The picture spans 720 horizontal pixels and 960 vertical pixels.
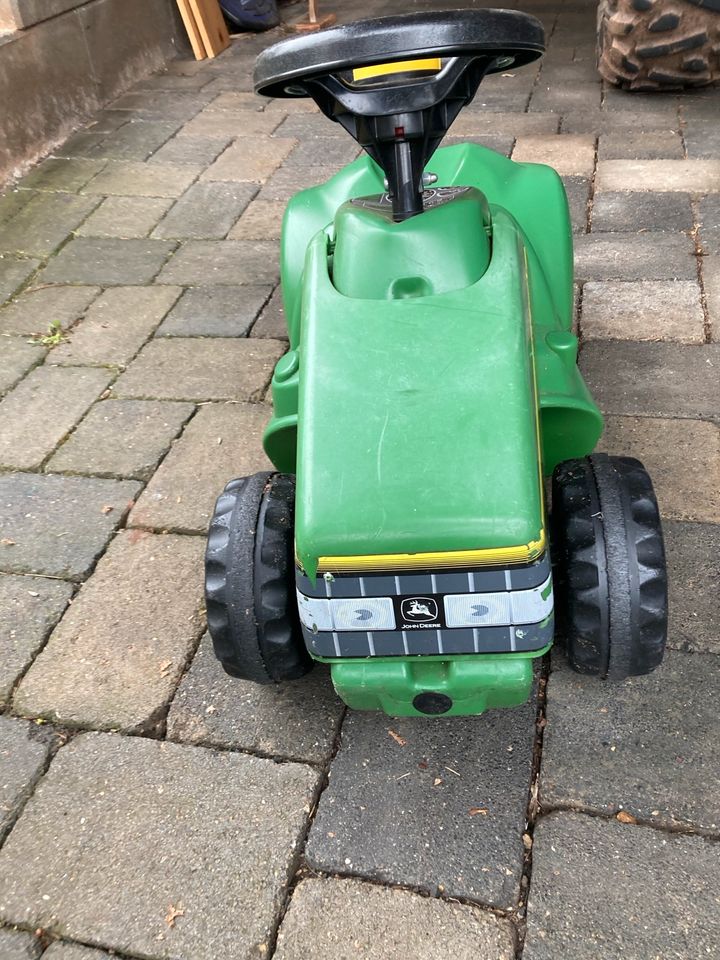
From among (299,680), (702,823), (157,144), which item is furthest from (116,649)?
(157,144)

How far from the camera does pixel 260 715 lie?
1.58 m

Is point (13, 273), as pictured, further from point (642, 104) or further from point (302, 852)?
point (642, 104)

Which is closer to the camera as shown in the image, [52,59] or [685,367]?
[685,367]

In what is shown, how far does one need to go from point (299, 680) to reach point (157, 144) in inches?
125

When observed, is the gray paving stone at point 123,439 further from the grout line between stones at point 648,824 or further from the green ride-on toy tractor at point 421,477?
the grout line between stones at point 648,824

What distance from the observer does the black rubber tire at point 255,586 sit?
1378 millimetres

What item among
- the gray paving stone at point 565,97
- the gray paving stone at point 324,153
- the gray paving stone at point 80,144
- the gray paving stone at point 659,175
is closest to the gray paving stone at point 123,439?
the gray paving stone at point 324,153

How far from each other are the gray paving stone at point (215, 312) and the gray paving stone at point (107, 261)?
0.26 m

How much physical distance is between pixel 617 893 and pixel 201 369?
1774mm

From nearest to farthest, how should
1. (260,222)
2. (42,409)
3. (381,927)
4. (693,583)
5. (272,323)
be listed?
(381,927) < (693,583) < (42,409) < (272,323) < (260,222)

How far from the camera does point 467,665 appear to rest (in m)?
1.29

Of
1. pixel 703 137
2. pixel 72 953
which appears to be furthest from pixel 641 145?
pixel 72 953

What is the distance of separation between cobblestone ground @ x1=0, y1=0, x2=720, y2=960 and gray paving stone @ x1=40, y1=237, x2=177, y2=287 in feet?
0.05

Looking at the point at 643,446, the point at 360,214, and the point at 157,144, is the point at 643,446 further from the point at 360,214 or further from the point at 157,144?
the point at 157,144
